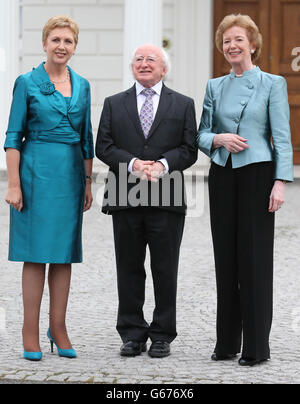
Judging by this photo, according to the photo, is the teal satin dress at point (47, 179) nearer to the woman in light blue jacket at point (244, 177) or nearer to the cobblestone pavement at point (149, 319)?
the cobblestone pavement at point (149, 319)

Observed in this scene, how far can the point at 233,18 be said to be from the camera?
508cm

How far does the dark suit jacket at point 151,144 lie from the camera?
5.28m

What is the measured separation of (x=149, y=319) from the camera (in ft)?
20.4

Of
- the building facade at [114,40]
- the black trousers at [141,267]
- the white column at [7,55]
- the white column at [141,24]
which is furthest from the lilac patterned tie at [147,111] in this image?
the building facade at [114,40]


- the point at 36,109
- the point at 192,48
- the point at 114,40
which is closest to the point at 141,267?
the point at 36,109

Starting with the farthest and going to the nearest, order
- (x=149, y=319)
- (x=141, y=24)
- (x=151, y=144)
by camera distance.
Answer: (x=141, y=24) → (x=149, y=319) → (x=151, y=144)

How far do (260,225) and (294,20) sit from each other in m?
10.5

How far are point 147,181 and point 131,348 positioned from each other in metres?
0.90

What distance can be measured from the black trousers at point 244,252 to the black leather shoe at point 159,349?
271 millimetres

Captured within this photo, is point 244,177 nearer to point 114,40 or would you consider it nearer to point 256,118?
point 256,118

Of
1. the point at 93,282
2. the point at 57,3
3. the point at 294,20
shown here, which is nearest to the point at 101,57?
the point at 57,3

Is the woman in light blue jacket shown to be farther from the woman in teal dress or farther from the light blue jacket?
the woman in teal dress

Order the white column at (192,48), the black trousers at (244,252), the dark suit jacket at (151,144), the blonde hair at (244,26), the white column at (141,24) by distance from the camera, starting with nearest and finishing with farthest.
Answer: the blonde hair at (244,26) → the black trousers at (244,252) → the dark suit jacket at (151,144) → the white column at (141,24) → the white column at (192,48)

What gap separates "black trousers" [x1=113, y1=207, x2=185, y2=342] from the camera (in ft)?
17.6
